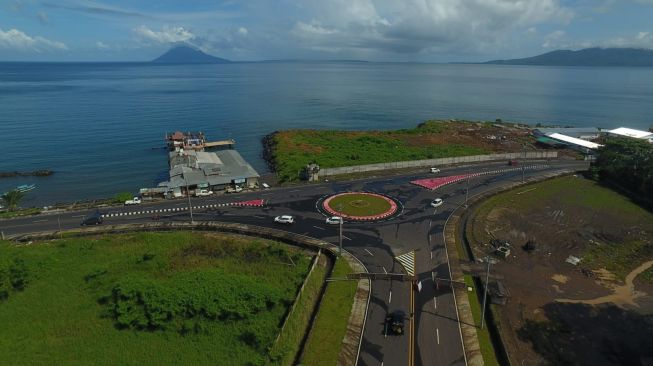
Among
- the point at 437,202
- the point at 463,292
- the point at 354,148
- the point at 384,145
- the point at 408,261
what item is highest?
the point at 384,145

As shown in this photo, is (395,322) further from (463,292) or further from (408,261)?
(408,261)

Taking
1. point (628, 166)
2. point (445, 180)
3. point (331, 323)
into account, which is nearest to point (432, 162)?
point (445, 180)

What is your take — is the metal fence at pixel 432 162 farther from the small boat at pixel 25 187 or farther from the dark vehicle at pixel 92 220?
the small boat at pixel 25 187

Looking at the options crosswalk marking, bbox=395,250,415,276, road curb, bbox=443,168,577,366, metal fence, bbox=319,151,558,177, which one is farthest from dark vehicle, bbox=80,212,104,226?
road curb, bbox=443,168,577,366

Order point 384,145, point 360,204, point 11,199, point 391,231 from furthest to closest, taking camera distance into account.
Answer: point 384,145
point 11,199
point 360,204
point 391,231

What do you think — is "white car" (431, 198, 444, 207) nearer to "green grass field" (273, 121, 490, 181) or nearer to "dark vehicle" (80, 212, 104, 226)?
"green grass field" (273, 121, 490, 181)

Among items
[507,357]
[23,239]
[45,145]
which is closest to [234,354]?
[507,357]

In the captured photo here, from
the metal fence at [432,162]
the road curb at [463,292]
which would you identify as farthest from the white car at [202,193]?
the road curb at [463,292]
